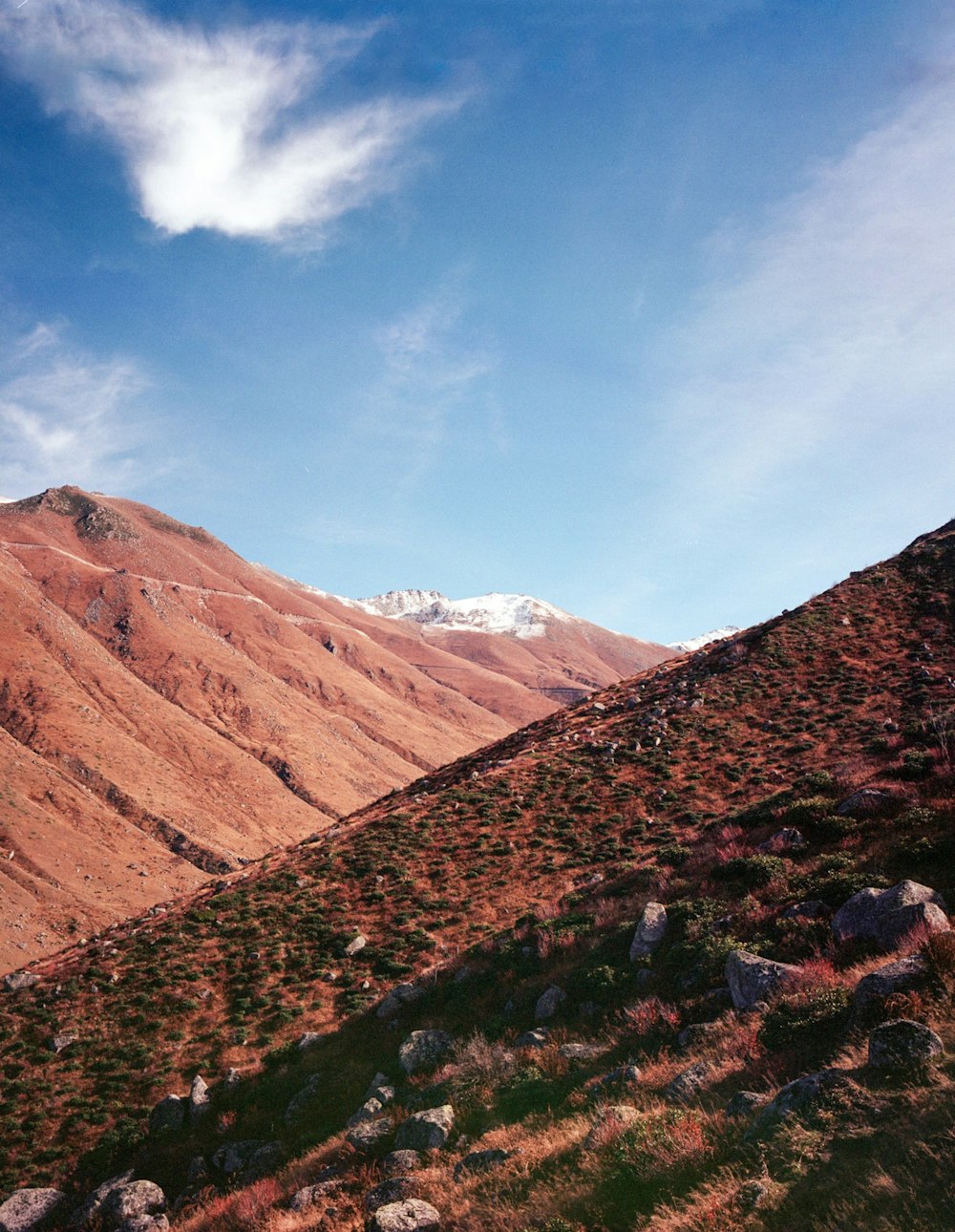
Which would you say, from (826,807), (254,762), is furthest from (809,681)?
(254,762)

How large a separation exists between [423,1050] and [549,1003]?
3.85 metres

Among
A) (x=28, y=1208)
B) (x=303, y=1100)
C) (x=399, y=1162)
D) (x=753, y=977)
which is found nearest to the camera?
(x=399, y=1162)

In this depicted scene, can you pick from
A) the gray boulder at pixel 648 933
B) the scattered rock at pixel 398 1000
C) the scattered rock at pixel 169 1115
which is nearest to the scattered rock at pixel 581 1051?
the gray boulder at pixel 648 933

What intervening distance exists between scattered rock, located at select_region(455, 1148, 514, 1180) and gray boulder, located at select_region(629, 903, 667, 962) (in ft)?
25.0

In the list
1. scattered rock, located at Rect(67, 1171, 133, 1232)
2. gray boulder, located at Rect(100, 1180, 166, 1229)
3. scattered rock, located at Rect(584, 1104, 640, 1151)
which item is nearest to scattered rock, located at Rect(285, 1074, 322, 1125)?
gray boulder, located at Rect(100, 1180, 166, 1229)

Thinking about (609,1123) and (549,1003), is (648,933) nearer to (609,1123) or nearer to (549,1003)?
(549,1003)

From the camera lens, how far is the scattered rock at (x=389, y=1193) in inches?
440

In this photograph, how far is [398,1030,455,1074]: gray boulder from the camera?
1759cm

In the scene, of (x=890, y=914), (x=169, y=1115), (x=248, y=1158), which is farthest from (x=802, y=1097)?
(x=169, y=1115)

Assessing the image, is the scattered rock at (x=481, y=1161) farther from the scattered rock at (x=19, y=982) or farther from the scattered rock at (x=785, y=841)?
the scattered rock at (x=19, y=982)

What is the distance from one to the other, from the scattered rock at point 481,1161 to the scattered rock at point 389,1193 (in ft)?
2.98

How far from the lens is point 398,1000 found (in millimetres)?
21719

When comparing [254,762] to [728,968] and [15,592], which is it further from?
[728,968]

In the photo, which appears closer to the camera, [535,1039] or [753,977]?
[753,977]
